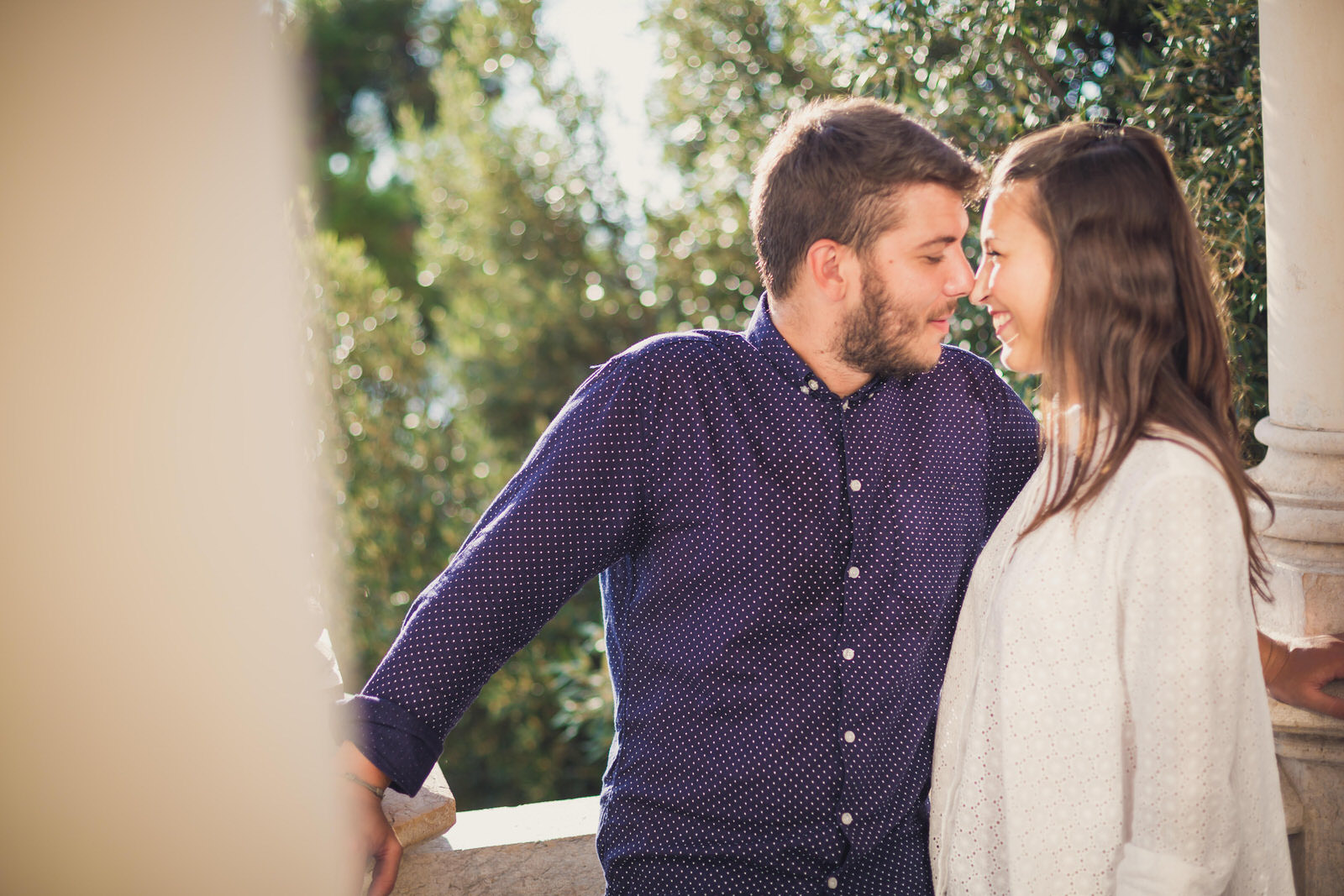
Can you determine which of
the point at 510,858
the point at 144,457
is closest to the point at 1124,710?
the point at 510,858

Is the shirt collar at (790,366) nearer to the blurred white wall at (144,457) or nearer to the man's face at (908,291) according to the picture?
the man's face at (908,291)

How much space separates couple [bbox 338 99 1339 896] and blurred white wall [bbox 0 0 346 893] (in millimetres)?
317

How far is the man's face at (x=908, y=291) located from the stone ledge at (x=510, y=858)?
114 cm

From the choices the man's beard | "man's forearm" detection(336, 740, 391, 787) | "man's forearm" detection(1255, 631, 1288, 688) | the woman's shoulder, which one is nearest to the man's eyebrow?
the man's beard

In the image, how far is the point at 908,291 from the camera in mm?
2064

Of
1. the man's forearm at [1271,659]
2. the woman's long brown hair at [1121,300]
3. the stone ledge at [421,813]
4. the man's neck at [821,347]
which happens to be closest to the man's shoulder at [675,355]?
the man's neck at [821,347]

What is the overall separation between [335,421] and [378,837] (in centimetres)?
382

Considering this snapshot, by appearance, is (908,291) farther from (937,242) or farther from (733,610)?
(733,610)

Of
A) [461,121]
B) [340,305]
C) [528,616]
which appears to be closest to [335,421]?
[340,305]

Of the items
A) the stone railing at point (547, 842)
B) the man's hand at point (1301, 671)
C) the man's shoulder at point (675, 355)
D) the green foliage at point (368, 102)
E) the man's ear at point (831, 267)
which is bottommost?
the stone railing at point (547, 842)

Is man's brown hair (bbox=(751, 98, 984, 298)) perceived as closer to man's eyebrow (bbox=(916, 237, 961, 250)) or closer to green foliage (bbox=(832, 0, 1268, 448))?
man's eyebrow (bbox=(916, 237, 961, 250))

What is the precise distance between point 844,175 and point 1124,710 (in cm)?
105

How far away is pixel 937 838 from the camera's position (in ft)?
6.23

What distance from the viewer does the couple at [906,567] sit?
1.57 meters
